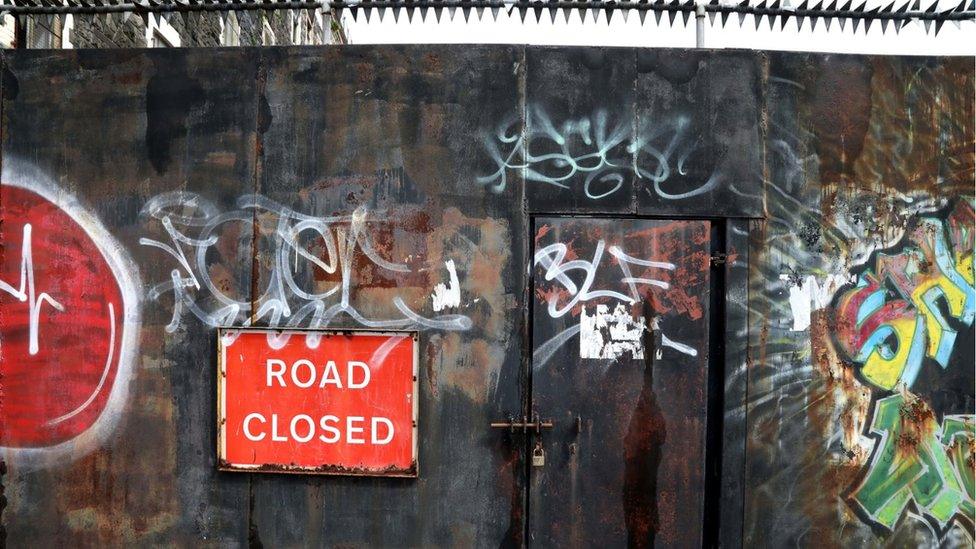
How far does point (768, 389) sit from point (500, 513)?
5.47 feet

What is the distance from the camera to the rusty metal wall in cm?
378

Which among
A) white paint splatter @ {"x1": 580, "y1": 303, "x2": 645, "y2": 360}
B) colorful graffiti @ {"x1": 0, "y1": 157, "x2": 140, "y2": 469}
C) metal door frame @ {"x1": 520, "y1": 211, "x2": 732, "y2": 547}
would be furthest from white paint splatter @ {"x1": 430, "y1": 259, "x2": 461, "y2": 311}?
colorful graffiti @ {"x1": 0, "y1": 157, "x2": 140, "y2": 469}

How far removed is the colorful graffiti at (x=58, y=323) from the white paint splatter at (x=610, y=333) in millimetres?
2570

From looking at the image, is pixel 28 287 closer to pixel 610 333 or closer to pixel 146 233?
pixel 146 233

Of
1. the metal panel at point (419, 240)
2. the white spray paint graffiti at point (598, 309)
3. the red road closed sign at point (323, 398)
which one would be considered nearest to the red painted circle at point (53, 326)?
the red road closed sign at point (323, 398)

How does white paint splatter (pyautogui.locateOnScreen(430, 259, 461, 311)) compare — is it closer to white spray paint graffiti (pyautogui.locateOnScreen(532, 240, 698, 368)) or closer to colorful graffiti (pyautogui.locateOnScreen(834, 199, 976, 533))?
white spray paint graffiti (pyautogui.locateOnScreen(532, 240, 698, 368))

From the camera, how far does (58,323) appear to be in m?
3.90

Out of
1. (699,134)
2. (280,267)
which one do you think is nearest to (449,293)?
(280,267)

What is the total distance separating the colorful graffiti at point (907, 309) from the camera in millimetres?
3773

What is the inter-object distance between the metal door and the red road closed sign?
76cm

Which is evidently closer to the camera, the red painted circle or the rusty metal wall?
the rusty metal wall

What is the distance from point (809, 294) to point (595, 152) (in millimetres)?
1444

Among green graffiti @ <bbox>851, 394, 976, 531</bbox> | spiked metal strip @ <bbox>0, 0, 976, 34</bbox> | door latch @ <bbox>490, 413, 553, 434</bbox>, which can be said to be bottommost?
green graffiti @ <bbox>851, 394, 976, 531</bbox>

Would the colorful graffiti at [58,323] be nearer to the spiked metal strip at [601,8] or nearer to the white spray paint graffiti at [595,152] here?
the spiked metal strip at [601,8]
